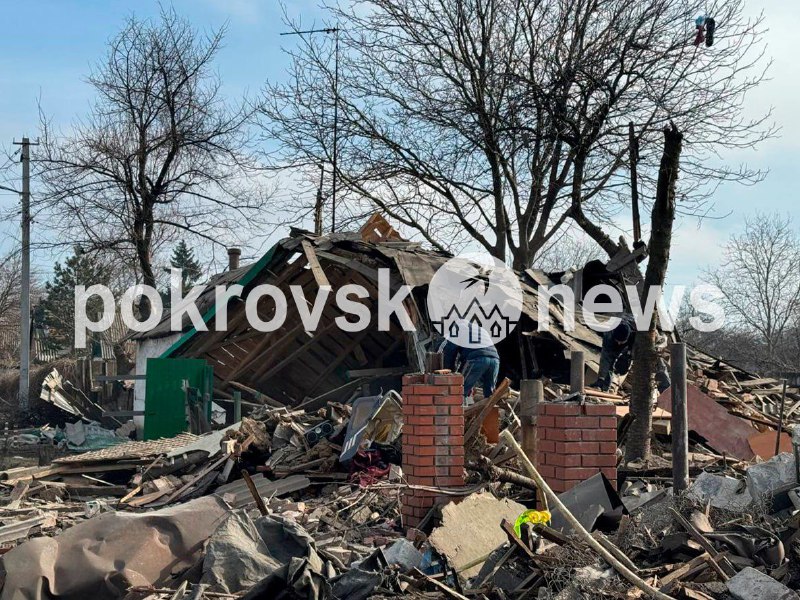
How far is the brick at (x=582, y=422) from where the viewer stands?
6.07m

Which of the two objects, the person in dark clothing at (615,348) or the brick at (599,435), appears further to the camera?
A: the person in dark clothing at (615,348)

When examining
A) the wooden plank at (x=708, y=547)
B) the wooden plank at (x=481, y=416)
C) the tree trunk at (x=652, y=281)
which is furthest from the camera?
the tree trunk at (x=652, y=281)

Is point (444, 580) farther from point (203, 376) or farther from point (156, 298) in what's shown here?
point (156, 298)

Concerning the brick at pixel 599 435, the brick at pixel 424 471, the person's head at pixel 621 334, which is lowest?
the brick at pixel 424 471

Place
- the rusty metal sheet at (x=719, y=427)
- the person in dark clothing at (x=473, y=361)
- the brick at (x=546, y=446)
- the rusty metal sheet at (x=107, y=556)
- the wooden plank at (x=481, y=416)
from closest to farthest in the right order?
the rusty metal sheet at (x=107, y=556)
the brick at (x=546, y=446)
the wooden plank at (x=481, y=416)
the rusty metal sheet at (x=719, y=427)
the person in dark clothing at (x=473, y=361)

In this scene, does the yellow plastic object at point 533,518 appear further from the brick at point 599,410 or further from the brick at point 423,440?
the brick at point 423,440

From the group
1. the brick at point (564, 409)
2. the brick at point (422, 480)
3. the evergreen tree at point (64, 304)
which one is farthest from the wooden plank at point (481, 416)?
the evergreen tree at point (64, 304)

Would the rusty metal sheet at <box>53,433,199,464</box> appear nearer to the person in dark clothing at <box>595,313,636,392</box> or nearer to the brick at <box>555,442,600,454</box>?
the person in dark clothing at <box>595,313,636,392</box>

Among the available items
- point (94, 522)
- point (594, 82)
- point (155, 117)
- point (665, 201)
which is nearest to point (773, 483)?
point (665, 201)

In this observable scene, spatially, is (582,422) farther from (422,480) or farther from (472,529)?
(422,480)

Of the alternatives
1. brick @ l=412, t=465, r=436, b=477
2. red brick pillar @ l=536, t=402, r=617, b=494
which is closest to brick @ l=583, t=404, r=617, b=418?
red brick pillar @ l=536, t=402, r=617, b=494

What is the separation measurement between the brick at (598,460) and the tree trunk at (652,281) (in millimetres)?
2380

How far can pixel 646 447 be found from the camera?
846 centimetres

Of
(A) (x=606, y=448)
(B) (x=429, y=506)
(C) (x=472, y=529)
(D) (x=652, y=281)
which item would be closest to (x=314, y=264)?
(D) (x=652, y=281)
